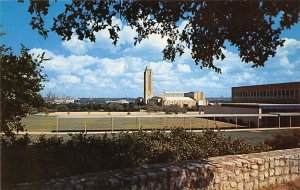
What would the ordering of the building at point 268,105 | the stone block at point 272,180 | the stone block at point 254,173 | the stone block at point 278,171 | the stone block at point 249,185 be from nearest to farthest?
the stone block at point 249,185, the stone block at point 254,173, the stone block at point 272,180, the stone block at point 278,171, the building at point 268,105

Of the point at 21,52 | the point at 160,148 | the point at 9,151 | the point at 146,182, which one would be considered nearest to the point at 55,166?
the point at 9,151

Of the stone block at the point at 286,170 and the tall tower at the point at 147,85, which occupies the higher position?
the tall tower at the point at 147,85

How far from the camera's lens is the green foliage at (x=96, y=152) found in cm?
675

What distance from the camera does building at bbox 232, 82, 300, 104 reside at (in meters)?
47.5

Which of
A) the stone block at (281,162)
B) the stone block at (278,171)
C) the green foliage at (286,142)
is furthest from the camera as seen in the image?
the green foliage at (286,142)

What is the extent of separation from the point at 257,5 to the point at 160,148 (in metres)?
4.93

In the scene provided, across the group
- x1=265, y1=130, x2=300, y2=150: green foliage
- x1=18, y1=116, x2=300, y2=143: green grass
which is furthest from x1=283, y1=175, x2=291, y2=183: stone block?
x1=18, y1=116, x2=300, y2=143: green grass

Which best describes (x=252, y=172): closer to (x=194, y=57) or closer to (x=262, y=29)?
(x=194, y=57)

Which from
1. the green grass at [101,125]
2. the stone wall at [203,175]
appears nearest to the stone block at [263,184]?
the stone wall at [203,175]

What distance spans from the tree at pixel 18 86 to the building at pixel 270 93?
41.7 meters

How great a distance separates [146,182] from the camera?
6.88m

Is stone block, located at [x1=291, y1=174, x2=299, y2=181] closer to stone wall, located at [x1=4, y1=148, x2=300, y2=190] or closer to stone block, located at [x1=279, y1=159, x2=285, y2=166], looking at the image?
stone wall, located at [x1=4, y1=148, x2=300, y2=190]

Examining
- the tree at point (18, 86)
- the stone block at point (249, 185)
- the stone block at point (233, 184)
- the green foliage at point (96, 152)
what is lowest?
→ the stone block at point (249, 185)

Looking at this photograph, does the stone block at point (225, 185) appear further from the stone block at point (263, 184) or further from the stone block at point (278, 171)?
the stone block at point (278, 171)
